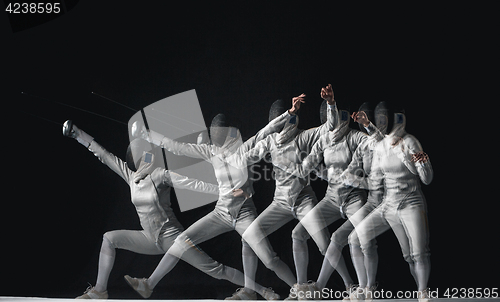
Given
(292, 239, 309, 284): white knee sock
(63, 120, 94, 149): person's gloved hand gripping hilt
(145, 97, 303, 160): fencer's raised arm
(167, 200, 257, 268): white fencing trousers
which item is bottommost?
(292, 239, 309, 284): white knee sock

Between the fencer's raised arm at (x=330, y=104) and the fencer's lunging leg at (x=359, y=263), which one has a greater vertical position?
the fencer's raised arm at (x=330, y=104)

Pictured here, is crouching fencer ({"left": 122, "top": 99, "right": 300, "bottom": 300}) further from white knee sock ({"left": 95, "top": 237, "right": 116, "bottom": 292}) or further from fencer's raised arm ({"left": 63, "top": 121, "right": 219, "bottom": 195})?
white knee sock ({"left": 95, "top": 237, "right": 116, "bottom": 292})

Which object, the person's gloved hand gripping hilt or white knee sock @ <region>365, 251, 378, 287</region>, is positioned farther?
the person's gloved hand gripping hilt

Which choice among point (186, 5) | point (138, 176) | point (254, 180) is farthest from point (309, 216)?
point (186, 5)

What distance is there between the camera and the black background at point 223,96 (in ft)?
14.1

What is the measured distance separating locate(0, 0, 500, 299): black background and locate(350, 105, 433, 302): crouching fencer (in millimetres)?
Result: 343

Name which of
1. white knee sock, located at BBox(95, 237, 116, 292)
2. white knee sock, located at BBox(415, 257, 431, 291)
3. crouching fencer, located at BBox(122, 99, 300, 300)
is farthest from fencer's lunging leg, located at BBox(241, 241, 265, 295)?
white knee sock, located at BBox(415, 257, 431, 291)

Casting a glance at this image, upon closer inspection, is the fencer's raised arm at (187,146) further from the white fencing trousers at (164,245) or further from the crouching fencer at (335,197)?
the white fencing trousers at (164,245)

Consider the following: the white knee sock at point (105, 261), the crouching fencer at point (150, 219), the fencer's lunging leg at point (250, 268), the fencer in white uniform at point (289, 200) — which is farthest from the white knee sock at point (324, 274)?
the white knee sock at point (105, 261)

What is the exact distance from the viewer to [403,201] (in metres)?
3.88

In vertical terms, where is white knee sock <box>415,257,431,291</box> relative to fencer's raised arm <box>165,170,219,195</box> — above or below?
below

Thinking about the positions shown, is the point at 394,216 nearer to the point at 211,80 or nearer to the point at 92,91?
the point at 211,80

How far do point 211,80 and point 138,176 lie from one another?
3.74 ft

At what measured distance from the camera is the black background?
4.29m
